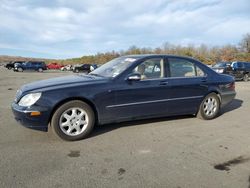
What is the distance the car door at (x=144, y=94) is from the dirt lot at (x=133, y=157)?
0.38 metres

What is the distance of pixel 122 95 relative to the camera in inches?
186

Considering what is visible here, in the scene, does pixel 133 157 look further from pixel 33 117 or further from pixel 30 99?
pixel 30 99

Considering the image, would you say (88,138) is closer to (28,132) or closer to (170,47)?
(28,132)

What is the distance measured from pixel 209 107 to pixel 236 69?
1442cm

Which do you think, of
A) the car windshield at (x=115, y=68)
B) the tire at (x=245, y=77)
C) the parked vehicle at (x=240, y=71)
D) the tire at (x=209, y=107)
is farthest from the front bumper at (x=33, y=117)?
the tire at (x=245, y=77)

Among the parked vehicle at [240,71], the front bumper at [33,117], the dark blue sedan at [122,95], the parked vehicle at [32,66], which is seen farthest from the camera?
the parked vehicle at [32,66]

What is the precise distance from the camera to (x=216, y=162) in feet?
11.8

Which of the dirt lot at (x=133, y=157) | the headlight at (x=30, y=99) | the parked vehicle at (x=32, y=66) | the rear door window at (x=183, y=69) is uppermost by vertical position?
the parked vehicle at (x=32, y=66)

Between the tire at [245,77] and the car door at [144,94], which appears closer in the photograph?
the car door at [144,94]

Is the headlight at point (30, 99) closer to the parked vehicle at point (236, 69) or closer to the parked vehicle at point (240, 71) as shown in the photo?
the parked vehicle at point (236, 69)

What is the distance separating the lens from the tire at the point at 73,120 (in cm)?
431

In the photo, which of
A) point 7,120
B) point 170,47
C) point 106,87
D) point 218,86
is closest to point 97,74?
point 106,87

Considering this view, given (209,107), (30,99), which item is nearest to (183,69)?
(209,107)

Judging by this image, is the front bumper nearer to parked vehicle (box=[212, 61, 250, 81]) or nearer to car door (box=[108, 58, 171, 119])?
car door (box=[108, 58, 171, 119])
